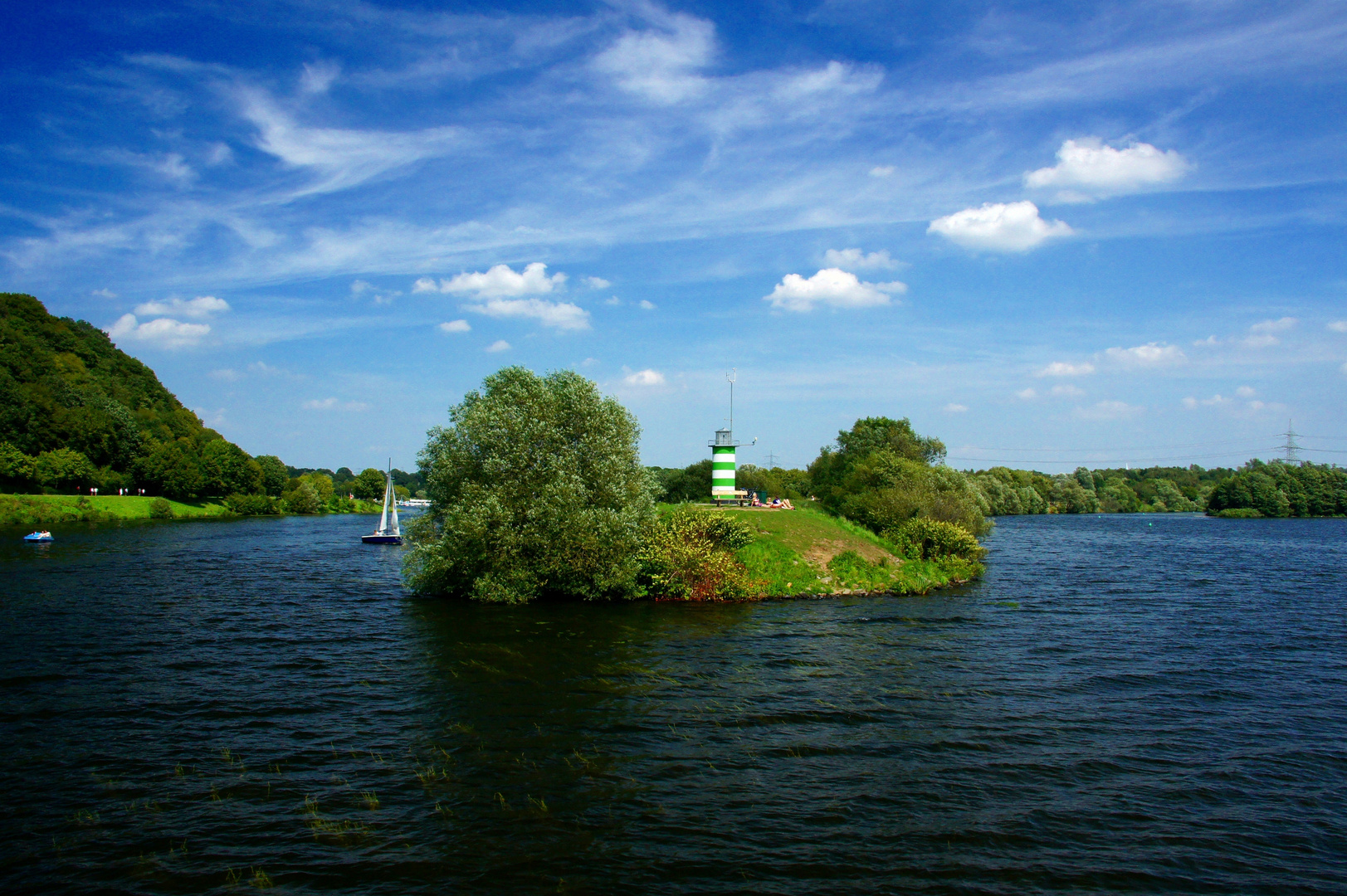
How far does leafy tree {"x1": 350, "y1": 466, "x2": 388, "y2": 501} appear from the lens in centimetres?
18925

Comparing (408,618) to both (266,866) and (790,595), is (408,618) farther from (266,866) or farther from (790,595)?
(266,866)

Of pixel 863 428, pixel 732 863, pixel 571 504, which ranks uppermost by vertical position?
pixel 863 428

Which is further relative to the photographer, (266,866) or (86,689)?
(86,689)

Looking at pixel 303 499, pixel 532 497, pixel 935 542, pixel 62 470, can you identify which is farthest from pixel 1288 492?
pixel 62 470

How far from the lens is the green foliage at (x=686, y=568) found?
36.1 metres

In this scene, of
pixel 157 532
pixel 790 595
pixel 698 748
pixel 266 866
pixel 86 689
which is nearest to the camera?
pixel 266 866

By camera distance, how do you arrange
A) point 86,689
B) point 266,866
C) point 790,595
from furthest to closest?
point 790,595, point 86,689, point 266,866

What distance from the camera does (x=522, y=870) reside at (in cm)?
1126

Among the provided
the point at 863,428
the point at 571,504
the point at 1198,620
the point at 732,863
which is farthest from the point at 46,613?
the point at 863,428

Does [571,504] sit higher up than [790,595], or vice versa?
[571,504]

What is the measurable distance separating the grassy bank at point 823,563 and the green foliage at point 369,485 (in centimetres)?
16566

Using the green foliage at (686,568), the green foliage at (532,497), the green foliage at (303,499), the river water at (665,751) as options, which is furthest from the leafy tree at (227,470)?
the green foliage at (686,568)

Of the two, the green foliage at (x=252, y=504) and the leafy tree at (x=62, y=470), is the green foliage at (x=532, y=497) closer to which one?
the leafy tree at (x=62, y=470)

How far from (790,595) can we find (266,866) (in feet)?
95.1
